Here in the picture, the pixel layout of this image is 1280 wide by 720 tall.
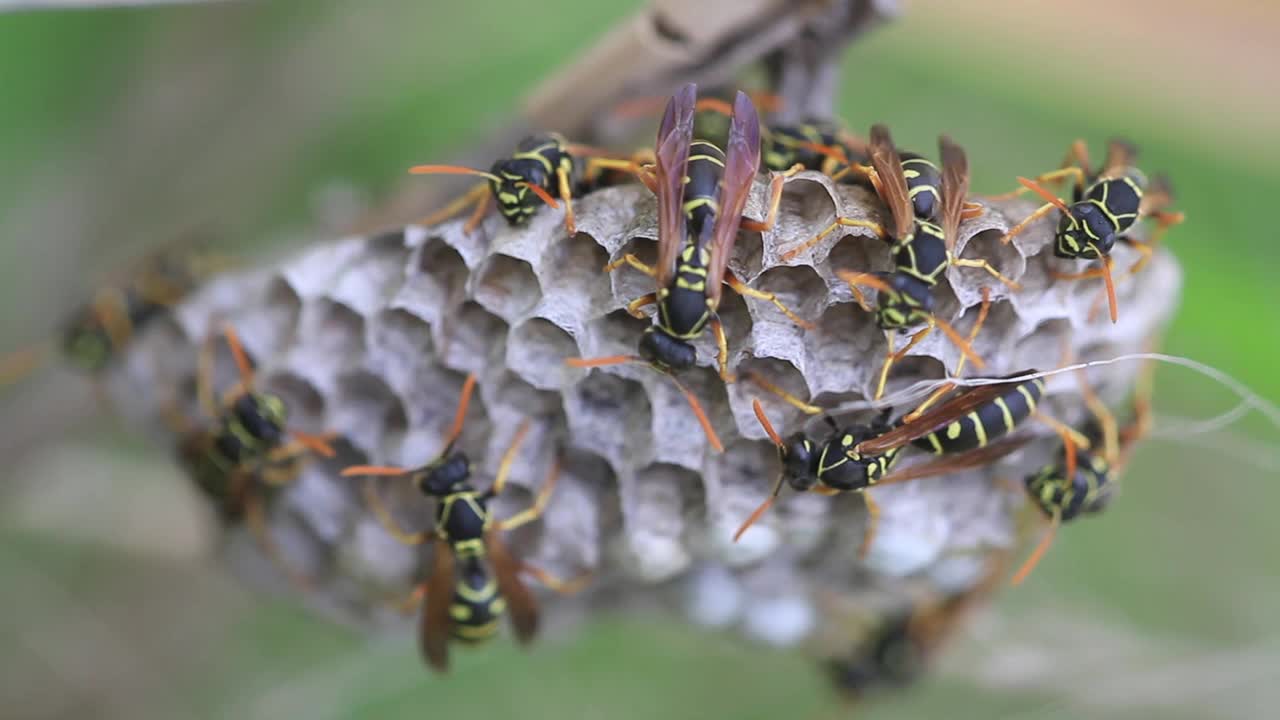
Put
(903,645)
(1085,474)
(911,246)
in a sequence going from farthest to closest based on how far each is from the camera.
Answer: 1. (903,645)
2. (1085,474)
3. (911,246)

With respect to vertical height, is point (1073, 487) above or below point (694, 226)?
below

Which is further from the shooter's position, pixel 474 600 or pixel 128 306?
pixel 128 306

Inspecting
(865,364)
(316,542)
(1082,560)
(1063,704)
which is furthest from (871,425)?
Result: (1082,560)

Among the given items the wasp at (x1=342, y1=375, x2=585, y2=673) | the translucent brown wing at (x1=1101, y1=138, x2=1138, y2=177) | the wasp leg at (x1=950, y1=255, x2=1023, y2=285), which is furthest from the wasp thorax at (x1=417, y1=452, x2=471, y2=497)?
the translucent brown wing at (x1=1101, y1=138, x2=1138, y2=177)

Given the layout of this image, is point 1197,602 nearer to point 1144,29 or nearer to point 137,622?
point 1144,29

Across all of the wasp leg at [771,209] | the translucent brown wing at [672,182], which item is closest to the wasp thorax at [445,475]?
the translucent brown wing at [672,182]

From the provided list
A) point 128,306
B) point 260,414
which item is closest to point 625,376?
point 260,414

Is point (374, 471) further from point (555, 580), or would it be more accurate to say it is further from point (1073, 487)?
point (1073, 487)
